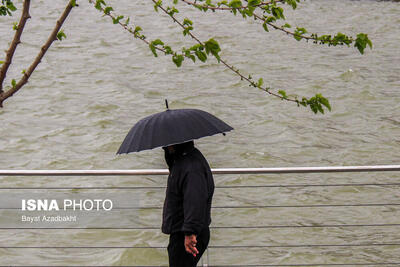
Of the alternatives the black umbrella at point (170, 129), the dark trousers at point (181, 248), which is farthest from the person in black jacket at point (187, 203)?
the black umbrella at point (170, 129)

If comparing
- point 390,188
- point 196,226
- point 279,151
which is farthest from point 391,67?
point 196,226

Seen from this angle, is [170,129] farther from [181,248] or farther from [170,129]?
[181,248]

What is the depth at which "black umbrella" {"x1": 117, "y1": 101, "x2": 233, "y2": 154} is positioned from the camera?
3510 mm

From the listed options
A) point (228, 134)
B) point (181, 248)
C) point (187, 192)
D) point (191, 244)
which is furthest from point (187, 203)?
point (228, 134)

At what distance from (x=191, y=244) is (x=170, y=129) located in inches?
24.6

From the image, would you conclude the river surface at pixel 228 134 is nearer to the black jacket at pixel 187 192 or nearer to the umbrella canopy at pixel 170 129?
the black jacket at pixel 187 192

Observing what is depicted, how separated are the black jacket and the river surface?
1.95m

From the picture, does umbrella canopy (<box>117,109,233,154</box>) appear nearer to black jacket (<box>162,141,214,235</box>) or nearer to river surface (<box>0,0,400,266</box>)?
black jacket (<box>162,141,214,235</box>)

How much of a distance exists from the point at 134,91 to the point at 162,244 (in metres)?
9.11

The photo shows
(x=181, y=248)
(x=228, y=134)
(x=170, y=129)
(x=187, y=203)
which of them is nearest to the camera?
(x=187, y=203)

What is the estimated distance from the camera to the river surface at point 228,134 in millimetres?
10422

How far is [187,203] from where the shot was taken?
345cm

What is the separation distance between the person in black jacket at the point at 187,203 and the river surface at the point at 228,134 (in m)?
1.81

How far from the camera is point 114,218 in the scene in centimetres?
1170
